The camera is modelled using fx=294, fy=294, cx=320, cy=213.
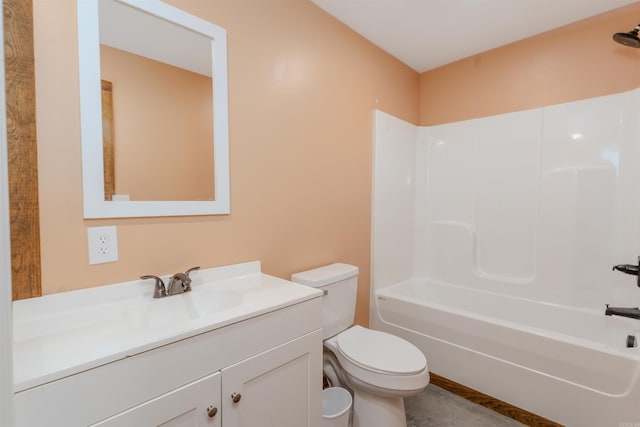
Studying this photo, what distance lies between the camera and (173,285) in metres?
1.18

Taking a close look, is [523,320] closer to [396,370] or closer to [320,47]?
[396,370]

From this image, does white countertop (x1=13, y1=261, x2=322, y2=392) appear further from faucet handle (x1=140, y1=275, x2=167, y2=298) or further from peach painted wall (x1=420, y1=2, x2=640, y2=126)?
peach painted wall (x1=420, y1=2, x2=640, y2=126)

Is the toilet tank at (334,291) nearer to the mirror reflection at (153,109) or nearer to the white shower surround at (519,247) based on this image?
the white shower surround at (519,247)

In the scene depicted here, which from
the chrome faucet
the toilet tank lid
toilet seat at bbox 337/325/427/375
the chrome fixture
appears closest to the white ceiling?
the chrome fixture

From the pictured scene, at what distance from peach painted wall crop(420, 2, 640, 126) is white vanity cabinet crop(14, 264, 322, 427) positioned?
2.25m

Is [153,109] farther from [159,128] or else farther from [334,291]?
[334,291]

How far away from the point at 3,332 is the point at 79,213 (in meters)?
0.80

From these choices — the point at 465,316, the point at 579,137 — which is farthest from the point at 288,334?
the point at 579,137

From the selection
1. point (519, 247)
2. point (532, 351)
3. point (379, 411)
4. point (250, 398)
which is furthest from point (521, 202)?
point (250, 398)

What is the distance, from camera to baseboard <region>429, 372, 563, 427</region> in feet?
5.48

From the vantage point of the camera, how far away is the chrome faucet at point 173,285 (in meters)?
1.14

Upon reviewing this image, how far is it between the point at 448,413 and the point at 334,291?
105 cm

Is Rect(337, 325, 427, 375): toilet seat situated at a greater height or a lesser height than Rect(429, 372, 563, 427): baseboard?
greater

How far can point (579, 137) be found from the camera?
2.04 m
